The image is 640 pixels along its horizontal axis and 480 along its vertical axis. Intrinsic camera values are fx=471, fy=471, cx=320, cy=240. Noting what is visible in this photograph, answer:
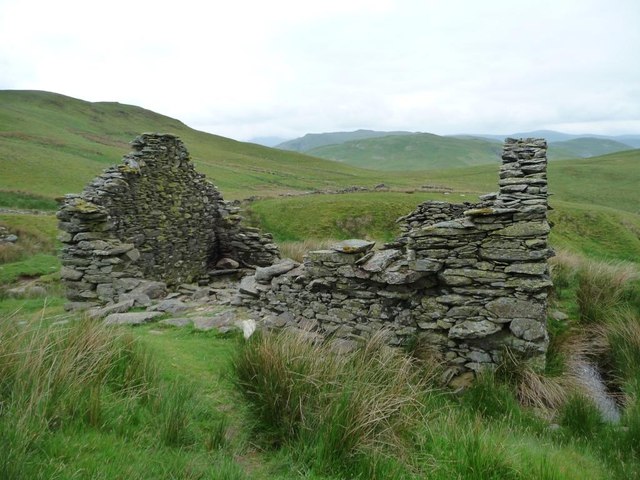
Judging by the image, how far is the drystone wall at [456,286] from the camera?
7.16m

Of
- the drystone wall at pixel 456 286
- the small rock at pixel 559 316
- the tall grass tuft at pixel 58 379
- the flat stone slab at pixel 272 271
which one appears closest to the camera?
the tall grass tuft at pixel 58 379

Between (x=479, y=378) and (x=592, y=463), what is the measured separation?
2.03 metres

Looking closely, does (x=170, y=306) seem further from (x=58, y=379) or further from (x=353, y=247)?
(x=58, y=379)

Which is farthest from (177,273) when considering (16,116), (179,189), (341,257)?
(16,116)

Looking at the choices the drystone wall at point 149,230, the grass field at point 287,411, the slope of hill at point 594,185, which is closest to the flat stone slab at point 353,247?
the grass field at point 287,411

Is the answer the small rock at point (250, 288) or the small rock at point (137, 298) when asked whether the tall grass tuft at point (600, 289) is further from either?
the small rock at point (137, 298)

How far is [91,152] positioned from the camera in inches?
2164

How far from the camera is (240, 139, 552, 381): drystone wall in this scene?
7160mm

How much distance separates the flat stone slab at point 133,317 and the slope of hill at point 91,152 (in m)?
25.3

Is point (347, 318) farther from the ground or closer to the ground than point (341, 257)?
closer to the ground

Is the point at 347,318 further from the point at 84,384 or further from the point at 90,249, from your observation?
the point at 90,249

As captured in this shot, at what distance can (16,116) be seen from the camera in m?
72.2

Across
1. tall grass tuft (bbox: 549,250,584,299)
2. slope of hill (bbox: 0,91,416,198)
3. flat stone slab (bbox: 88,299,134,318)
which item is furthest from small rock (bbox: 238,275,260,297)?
slope of hill (bbox: 0,91,416,198)

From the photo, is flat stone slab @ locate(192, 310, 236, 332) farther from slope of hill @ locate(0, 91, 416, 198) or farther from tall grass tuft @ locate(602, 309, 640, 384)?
slope of hill @ locate(0, 91, 416, 198)
